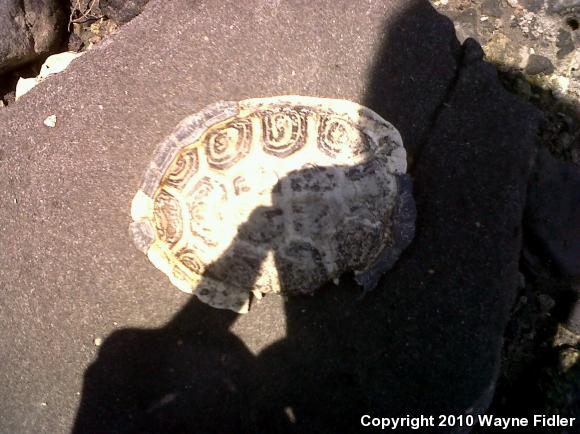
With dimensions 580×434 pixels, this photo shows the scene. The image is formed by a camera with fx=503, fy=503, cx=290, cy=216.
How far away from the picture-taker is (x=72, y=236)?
2.34 metres

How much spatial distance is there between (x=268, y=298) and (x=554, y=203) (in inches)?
56.3

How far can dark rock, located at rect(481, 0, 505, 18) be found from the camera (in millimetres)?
2869

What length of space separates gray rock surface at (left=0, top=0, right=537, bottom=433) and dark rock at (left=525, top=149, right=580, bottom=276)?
0.14 metres

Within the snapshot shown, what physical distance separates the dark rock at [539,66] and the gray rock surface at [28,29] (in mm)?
2653

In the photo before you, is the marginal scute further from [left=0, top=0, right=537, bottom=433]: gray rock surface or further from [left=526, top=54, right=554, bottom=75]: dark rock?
[left=526, top=54, right=554, bottom=75]: dark rock

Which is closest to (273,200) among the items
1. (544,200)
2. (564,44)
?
(544,200)

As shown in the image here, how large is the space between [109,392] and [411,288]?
1.46 m

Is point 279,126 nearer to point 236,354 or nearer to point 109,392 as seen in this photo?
point 236,354

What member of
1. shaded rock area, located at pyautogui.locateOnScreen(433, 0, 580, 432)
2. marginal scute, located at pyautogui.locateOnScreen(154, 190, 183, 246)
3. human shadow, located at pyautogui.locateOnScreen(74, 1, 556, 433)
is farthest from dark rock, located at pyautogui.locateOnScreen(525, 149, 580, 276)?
marginal scute, located at pyautogui.locateOnScreen(154, 190, 183, 246)

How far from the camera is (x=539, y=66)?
281 cm

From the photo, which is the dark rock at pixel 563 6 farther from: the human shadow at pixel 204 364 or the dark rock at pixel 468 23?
the human shadow at pixel 204 364

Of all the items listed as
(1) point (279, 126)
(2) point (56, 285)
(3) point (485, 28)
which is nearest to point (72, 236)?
(2) point (56, 285)

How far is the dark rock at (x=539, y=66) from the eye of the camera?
2812mm

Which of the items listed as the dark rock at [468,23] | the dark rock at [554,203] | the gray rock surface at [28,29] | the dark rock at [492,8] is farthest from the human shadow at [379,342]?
the gray rock surface at [28,29]
